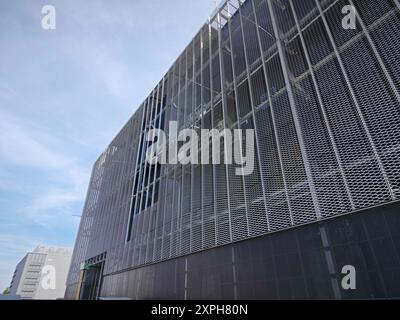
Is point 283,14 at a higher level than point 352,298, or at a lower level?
higher

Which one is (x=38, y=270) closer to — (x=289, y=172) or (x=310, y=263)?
(x=289, y=172)

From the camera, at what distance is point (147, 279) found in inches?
656

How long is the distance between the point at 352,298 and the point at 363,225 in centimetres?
200

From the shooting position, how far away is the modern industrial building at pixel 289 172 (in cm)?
732

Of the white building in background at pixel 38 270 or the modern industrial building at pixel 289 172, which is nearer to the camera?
the modern industrial building at pixel 289 172

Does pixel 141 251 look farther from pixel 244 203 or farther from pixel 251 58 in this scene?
pixel 251 58

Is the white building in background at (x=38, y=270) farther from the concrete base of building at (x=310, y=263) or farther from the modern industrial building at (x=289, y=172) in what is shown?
the concrete base of building at (x=310, y=263)

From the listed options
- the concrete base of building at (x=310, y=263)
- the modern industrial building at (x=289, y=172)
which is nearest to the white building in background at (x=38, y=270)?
the modern industrial building at (x=289, y=172)

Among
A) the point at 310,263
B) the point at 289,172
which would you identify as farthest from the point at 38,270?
the point at 310,263

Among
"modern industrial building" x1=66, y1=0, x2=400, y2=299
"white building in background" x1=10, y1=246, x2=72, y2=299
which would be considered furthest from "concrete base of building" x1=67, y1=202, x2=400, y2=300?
"white building in background" x1=10, y1=246, x2=72, y2=299

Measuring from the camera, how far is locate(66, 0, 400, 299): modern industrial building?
7320 millimetres

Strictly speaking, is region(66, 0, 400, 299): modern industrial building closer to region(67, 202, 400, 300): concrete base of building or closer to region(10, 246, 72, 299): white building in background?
region(67, 202, 400, 300): concrete base of building
